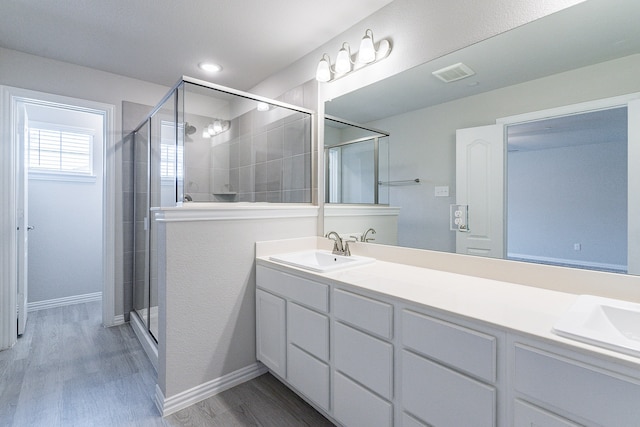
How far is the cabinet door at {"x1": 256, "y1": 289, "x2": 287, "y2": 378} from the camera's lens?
1.79 m

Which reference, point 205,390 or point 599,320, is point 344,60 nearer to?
point 599,320

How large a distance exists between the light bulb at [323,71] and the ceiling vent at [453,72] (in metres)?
0.79

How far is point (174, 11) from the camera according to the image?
194cm

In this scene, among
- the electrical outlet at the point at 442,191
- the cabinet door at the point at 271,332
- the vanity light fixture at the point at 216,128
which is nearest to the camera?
the electrical outlet at the point at 442,191

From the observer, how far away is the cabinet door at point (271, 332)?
1790mm

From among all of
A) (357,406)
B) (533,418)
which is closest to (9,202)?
(357,406)

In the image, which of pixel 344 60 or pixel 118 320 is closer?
pixel 344 60

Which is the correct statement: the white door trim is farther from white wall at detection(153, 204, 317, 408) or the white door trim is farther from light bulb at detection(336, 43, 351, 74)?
white wall at detection(153, 204, 317, 408)

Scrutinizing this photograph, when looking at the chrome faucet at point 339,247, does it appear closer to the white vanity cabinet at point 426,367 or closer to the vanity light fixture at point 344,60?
the white vanity cabinet at point 426,367

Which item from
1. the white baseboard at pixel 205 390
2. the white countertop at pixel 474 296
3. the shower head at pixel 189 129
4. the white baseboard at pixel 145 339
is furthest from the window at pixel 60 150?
the white countertop at pixel 474 296

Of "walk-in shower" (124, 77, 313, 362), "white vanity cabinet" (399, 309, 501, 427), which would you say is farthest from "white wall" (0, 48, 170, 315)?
"white vanity cabinet" (399, 309, 501, 427)

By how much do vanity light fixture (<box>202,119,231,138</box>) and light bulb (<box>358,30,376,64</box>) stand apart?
4.39 feet

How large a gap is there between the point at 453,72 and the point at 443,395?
151cm

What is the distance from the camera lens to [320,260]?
2.12 metres
